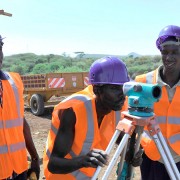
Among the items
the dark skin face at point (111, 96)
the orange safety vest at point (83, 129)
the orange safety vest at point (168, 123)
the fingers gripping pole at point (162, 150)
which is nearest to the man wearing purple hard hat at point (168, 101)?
the orange safety vest at point (168, 123)

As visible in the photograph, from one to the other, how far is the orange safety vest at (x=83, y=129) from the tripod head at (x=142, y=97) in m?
0.36

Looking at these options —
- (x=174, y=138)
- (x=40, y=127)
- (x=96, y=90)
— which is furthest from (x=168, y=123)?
(x=40, y=127)

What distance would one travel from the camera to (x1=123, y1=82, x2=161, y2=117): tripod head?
1.66 m

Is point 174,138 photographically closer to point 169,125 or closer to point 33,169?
point 169,125

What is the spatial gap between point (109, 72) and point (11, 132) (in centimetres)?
87

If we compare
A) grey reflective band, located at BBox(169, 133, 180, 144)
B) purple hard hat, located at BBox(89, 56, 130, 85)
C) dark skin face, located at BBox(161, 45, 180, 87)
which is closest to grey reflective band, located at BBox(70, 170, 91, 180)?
purple hard hat, located at BBox(89, 56, 130, 85)

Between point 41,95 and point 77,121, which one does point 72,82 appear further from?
point 77,121

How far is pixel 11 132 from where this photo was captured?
94.5 inches

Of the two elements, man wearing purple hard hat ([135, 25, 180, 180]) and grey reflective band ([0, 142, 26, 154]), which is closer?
grey reflective band ([0, 142, 26, 154])

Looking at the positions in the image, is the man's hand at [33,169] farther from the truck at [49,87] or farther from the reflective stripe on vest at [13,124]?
the truck at [49,87]

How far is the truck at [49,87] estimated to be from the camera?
29.7 ft

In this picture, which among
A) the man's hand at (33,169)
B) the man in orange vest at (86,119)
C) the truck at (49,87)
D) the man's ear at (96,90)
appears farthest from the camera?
the truck at (49,87)

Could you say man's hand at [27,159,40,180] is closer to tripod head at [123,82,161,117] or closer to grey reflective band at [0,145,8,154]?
grey reflective band at [0,145,8,154]

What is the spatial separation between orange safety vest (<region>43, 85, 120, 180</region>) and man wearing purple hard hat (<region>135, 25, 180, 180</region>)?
1.90ft
